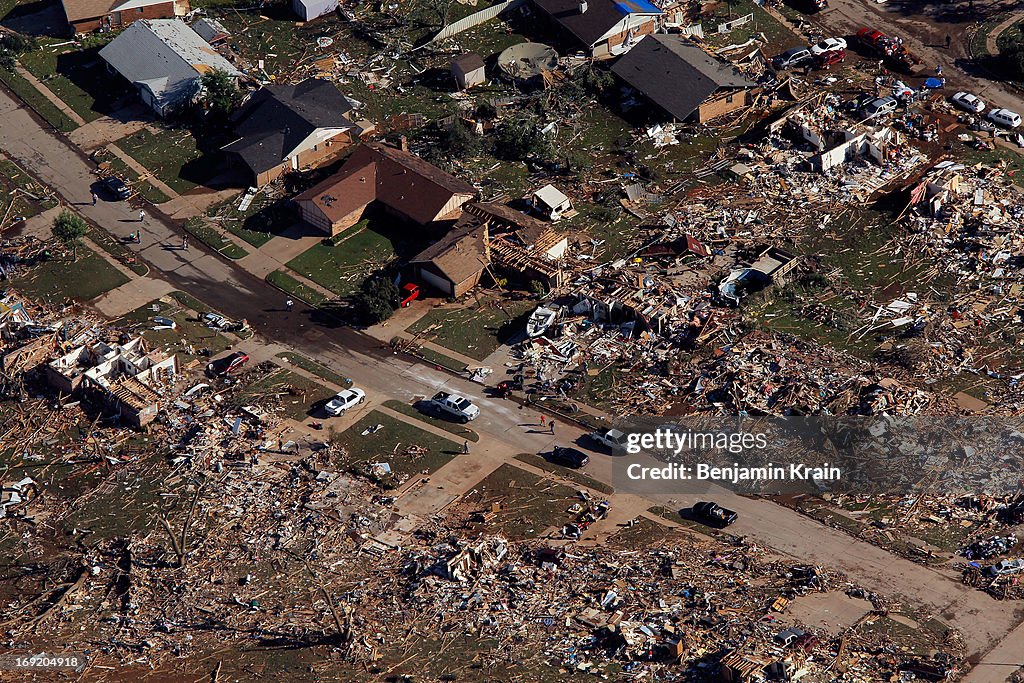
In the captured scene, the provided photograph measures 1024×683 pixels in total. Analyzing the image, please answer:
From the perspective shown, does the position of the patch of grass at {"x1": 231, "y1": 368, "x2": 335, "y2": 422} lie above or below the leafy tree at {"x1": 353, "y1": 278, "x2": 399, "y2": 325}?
below

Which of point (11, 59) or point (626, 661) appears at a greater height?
point (11, 59)

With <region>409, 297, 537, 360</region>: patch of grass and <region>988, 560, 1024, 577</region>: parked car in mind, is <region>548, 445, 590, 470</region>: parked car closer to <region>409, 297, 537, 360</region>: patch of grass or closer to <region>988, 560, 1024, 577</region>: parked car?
<region>409, 297, 537, 360</region>: patch of grass

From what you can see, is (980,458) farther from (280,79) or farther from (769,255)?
(280,79)

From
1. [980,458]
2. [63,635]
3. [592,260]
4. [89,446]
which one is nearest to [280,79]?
[592,260]

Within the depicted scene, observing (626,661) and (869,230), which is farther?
(869,230)

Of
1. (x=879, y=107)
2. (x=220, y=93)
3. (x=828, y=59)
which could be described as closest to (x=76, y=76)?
(x=220, y=93)

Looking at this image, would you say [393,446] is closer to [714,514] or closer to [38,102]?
[714,514]

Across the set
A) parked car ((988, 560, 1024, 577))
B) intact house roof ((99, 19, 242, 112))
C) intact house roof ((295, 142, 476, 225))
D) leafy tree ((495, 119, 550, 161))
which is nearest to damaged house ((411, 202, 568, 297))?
intact house roof ((295, 142, 476, 225))
